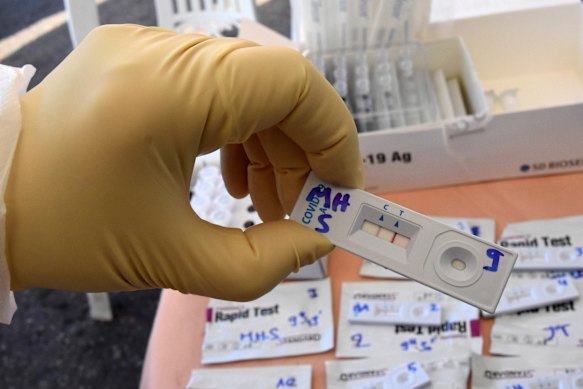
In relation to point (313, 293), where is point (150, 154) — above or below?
above

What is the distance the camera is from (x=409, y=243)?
0.60m

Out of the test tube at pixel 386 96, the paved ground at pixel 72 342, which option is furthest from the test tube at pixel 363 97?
the paved ground at pixel 72 342

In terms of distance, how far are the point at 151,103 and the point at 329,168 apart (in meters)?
0.19

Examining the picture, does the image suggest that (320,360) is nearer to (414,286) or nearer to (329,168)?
(414,286)

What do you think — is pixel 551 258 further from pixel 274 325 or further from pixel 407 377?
pixel 274 325

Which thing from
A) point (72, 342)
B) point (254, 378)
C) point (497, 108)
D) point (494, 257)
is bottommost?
point (72, 342)

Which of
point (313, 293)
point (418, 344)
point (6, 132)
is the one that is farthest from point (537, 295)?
point (6, 132)

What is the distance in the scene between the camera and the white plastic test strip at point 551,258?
2.87ft

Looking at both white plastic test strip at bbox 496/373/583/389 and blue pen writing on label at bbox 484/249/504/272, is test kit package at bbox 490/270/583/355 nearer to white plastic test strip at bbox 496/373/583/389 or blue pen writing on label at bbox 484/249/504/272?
white plastic test strip at bbox 496/373/583/389

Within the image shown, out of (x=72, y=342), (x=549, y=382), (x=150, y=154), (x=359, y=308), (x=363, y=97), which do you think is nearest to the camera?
(x=150, y=154)

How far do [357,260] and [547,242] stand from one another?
0.92ft

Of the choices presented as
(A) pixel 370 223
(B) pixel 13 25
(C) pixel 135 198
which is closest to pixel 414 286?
(A) pixel 370 223

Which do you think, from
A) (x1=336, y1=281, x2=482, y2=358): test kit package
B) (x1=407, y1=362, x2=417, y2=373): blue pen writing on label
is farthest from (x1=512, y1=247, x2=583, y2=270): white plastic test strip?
(x1=407, y1=362, x2=417, y2=373): blue pen writing on label

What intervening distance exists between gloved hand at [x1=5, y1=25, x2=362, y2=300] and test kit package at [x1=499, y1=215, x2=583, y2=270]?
0.42 m
